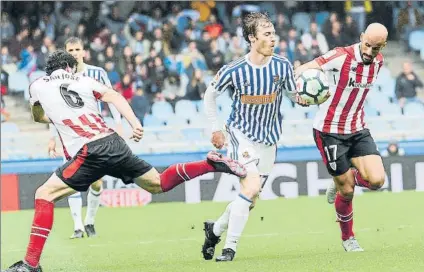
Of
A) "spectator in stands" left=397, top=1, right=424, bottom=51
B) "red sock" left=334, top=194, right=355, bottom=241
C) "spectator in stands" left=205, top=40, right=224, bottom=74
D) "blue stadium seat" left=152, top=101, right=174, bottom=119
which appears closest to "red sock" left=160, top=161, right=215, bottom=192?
"red sock" left=334, top=194, right=355, bottom=241

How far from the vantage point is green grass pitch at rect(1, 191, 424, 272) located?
8844 millimetres

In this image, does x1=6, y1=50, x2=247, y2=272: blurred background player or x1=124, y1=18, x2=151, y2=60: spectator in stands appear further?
x1=124, y1=18, x2=151, y2=60: spectator in stands

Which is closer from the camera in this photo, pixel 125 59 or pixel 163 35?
pixel 125 59

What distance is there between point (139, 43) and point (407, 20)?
5.91m

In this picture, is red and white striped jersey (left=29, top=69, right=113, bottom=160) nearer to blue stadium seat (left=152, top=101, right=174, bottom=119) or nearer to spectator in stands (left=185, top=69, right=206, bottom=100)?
blue stadium seat (left=152, top=101, right=174, bottom=119)

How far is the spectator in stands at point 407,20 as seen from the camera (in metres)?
23.6

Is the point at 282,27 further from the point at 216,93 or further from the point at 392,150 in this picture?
the point at 216,93

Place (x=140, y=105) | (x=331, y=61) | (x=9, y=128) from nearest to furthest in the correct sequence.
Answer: (x=331, y=61) → (x=140, y=105) → (x=9, y=128)

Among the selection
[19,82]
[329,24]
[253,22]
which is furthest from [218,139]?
[329,24]

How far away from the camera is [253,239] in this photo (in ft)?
38.4

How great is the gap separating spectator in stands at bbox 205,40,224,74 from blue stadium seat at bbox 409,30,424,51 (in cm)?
423

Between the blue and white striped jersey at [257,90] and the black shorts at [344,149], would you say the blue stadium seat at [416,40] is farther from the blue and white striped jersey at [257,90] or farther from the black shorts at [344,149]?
the blue and white striped jersey at [257,90]

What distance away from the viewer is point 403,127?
19.4 meters

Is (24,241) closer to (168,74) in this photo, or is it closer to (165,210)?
(165,210)
